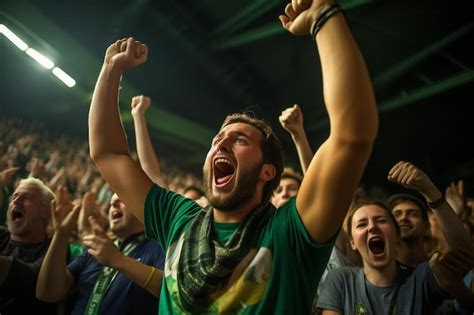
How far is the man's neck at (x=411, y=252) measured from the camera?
7.55ft

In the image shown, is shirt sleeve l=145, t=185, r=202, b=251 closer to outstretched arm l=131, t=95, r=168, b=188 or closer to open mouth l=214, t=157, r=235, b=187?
open mouth l=214, t=157, r=235, b=187

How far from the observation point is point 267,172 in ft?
4.45

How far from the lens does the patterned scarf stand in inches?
40.6

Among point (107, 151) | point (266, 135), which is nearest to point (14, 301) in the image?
point (107, 151)

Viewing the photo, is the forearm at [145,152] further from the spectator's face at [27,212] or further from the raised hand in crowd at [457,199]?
the raised hand in crowd at [457,199]

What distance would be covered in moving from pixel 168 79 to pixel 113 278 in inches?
273

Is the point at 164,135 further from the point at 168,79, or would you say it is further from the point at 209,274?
the point at 209,274

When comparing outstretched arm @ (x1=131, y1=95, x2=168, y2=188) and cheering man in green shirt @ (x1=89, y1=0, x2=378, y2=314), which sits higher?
outstretched arm @ (x1=131, y1=95, x2=168, y2=188)

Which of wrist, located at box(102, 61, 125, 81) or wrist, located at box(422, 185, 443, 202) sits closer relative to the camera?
wrist, located at box(102, 61, 125, 81)

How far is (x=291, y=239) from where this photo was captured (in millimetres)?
1024

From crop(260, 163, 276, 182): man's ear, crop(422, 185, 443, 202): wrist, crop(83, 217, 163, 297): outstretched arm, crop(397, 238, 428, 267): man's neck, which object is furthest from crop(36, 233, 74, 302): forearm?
crop(397, 238, 428, 267): man's neck

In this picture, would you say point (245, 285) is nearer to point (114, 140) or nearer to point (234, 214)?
point (234, 214)

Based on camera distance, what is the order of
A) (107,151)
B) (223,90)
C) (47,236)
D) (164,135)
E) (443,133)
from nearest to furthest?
(107,151) < (47,236) < (443,133) < (223,90) < (164,135)

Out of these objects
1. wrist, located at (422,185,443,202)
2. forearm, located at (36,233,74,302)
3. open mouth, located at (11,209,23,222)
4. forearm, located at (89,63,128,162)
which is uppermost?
forearm, located at (89,63,128,162)
